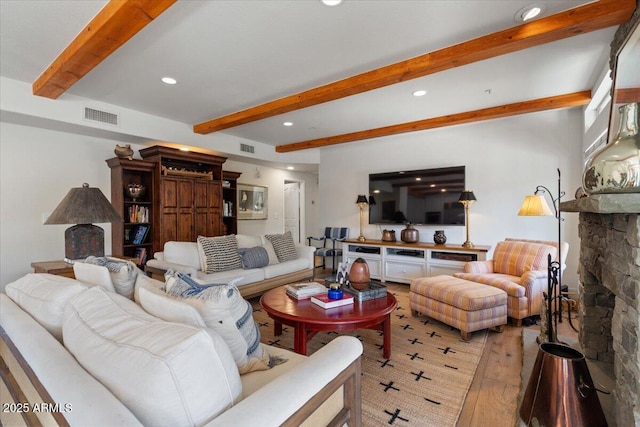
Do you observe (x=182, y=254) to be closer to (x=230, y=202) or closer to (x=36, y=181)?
(x=36, y=181)

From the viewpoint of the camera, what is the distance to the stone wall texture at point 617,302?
125 centimetres

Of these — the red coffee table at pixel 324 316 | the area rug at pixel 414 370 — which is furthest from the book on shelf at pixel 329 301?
the area rug at pixel 414 370

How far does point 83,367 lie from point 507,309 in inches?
132

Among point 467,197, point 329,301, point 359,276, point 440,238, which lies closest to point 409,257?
point 440,238

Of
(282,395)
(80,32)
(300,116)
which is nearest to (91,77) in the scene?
(80,32)

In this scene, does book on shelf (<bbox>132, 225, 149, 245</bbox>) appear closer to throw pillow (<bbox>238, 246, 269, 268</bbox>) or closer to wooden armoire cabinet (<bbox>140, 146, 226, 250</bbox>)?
wooden armoire cabinet (<bbox>140, 146, 226, 250</bbox>)

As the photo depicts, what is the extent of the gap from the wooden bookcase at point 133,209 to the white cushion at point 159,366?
355 centimetres

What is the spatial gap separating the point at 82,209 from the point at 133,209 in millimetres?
1903

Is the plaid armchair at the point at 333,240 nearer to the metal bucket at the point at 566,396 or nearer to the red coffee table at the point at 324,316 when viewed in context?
the red coffee table at the point at 324,316

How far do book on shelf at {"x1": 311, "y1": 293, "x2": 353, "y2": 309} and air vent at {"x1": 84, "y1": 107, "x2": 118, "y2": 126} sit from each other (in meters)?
3.25

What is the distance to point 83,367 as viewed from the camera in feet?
2.95

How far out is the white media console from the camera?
4207 mm

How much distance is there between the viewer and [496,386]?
2029 millimetres

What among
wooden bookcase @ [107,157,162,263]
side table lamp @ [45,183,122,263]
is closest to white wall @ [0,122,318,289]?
wooden bookcase @ [107,157,162,263]
